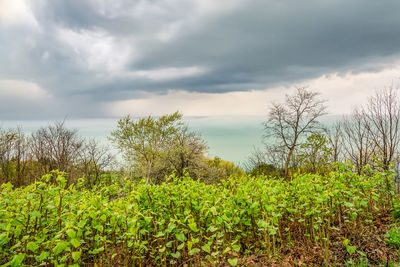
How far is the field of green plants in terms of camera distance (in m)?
3.20

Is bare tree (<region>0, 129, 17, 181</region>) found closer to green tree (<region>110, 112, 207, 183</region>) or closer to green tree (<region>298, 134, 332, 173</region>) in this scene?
green tree (<region>110, 112, 207, 183</region>)

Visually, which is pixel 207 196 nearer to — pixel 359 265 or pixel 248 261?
pixel 248 261

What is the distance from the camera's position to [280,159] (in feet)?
73.2

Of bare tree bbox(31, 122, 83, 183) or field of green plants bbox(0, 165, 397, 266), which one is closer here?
field of green plants bbox(0, 165, 397, 266)

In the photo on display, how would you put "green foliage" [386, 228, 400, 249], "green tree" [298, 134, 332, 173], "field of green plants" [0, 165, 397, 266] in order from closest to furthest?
"field of green plants" [0, 165, 397, 266]
"green foliage" [386, 228, 400, 249]
"green tree" [298, 134, 332, 173]

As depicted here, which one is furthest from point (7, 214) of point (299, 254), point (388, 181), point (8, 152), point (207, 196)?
point (8, 152)

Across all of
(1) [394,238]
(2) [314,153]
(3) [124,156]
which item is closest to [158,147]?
(3) [124,156]

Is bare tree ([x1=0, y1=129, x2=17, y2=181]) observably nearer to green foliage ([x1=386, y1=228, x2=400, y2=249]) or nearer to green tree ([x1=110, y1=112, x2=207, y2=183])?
green tree ([x1=110, y1=112, x2=207, y2=183])

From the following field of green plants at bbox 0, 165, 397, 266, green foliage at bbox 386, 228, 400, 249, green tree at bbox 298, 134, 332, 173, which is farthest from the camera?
green tree at bbox 298, 134, 332, 173

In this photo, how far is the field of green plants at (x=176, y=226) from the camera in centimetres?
320

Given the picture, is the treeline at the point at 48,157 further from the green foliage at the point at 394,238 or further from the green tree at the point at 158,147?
the green foliage at the point at 394,238

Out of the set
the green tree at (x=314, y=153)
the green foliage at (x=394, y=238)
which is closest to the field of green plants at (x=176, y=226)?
the green foliage at (x=394, y=238)

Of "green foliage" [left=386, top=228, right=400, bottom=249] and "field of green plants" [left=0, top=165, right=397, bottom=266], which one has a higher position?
"field of green plants" [left=0, top=165, right=397, bottom=266]

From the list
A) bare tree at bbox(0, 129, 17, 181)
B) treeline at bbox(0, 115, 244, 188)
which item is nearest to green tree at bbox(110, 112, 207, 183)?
treeline at bbox(0, 115, 244, 188)
